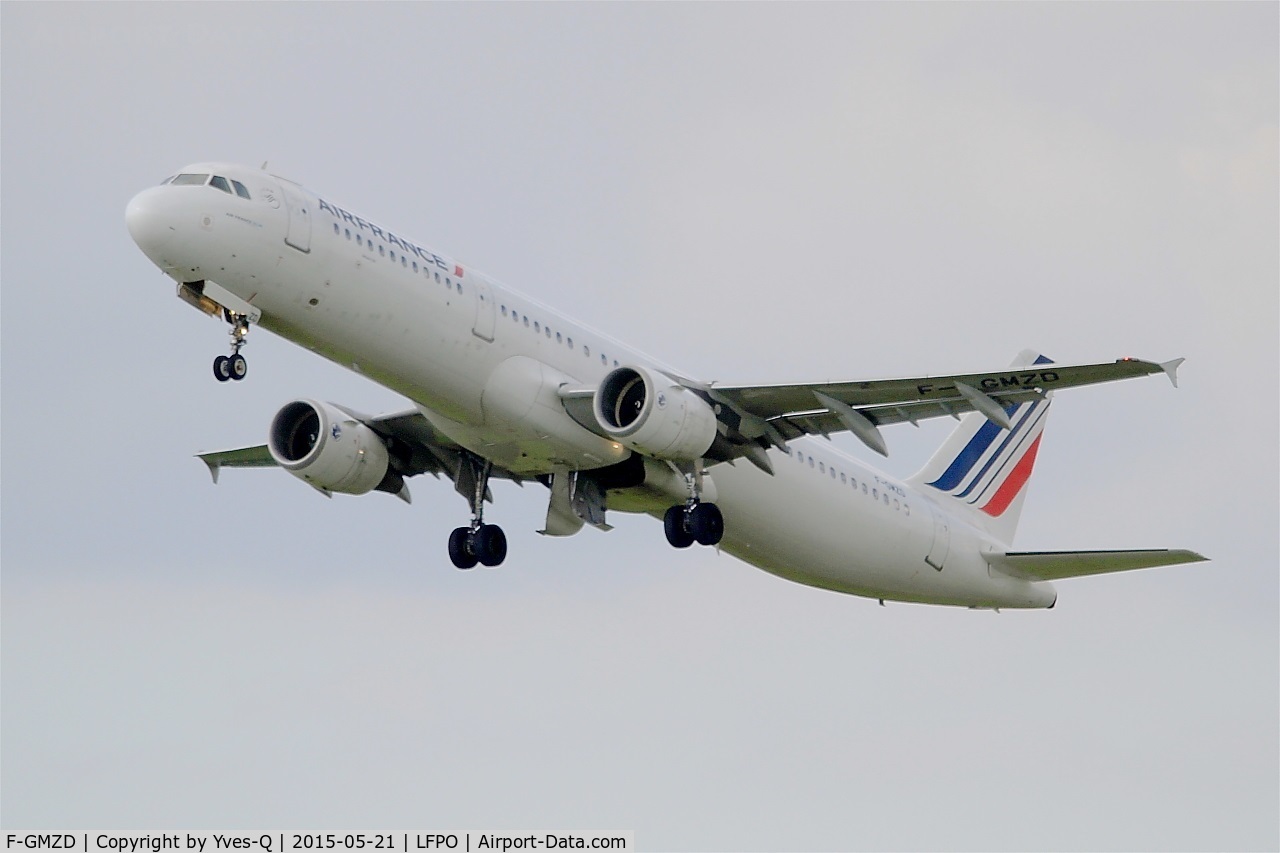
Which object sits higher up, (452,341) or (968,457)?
(968,457)

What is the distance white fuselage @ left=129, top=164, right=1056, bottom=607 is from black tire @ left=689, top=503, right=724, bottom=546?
46.2 inches

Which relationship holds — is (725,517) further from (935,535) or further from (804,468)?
(935,535)

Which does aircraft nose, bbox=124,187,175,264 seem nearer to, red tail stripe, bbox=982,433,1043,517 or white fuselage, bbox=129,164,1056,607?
white fuselage, bbox=129,164,1056,607

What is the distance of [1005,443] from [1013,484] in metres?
1.07

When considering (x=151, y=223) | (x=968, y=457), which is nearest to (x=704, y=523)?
(x=151, y=223)

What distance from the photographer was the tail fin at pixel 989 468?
151 ft

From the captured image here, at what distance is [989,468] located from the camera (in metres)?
46.9

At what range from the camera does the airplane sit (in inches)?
1309

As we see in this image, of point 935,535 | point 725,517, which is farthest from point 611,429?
point 935,535

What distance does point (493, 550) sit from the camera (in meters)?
40.5

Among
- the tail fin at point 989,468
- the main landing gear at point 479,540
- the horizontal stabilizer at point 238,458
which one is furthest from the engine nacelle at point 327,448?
the tail fin at point 989,468

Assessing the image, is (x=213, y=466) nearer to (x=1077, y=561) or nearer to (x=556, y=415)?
(x=556, y=415)

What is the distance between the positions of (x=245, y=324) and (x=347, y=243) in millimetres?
2196

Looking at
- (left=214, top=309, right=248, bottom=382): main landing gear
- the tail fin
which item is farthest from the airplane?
the tail fin
